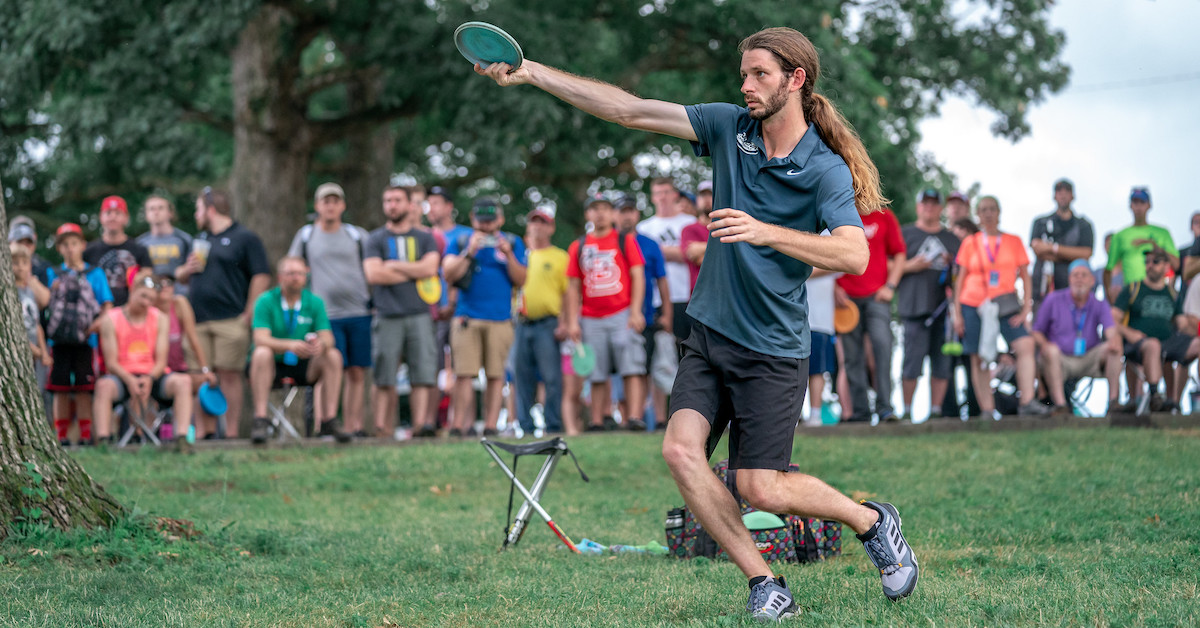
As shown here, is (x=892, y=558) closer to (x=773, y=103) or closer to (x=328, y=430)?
(x=773, y=103)

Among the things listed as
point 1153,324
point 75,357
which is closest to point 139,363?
point 75,357

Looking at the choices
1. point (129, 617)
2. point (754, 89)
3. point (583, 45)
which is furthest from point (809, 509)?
point (583, 45)

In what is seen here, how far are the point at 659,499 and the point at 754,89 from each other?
510 centimetres

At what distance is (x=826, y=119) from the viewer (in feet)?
17.4

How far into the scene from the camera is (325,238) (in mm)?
12992

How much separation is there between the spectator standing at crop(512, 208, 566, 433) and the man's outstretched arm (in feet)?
25.3

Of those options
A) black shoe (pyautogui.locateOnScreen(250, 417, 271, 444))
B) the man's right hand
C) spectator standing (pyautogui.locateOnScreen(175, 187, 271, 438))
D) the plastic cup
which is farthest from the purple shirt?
the man's right hand

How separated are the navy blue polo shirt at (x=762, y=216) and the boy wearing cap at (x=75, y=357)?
8.58 metres

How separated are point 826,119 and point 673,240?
8111 mm

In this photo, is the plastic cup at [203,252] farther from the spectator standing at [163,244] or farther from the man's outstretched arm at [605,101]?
the man's outstretched arm at [605,101]

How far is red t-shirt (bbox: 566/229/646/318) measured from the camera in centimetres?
1278

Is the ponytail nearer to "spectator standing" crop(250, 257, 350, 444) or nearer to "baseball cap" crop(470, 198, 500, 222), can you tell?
"spectator standing" crop(250, 257, 350, 444)

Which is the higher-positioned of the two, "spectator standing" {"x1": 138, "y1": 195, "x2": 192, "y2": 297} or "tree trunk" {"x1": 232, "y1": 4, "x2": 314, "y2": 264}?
"tree trunk" {"x1": 232, "y1": 4, "x2": 314, "y2": 264}

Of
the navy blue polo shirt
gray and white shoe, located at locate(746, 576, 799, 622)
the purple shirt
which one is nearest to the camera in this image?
gray and white shoe, located at locate(746, 576, 799, 622)
